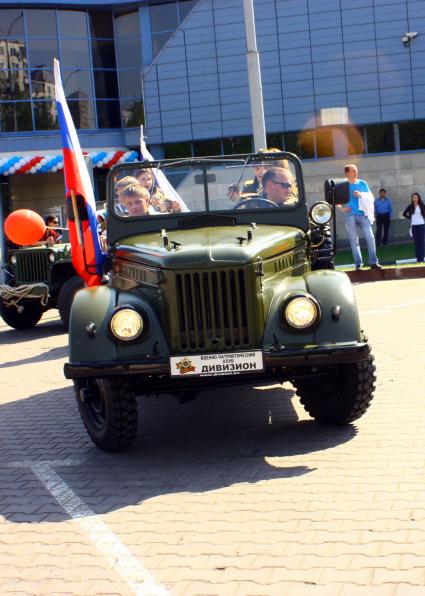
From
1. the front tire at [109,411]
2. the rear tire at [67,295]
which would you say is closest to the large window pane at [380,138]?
the rear tire at [67,295]

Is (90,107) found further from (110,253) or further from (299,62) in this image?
(110,253)

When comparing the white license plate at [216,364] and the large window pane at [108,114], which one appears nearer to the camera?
the white license plate at [216,364]

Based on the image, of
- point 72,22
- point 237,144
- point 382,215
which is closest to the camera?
point 382,215

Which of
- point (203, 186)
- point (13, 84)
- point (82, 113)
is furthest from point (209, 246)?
point (82, 113)

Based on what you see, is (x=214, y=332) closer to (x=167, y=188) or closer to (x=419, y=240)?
(x=167, y=188)

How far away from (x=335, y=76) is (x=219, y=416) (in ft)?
78.2

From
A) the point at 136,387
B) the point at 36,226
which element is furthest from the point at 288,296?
the point at 36,226

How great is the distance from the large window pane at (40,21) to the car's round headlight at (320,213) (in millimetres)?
25512

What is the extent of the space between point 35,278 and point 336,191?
7462mm

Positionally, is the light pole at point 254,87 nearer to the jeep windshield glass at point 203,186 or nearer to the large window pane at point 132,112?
the jeep windshield glass at point 203,186

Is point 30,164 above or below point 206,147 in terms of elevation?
below

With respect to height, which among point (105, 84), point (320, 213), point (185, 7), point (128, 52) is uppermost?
point (185, 7)

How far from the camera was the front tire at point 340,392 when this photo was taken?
6.31 metres

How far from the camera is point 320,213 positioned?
25.0 ft
